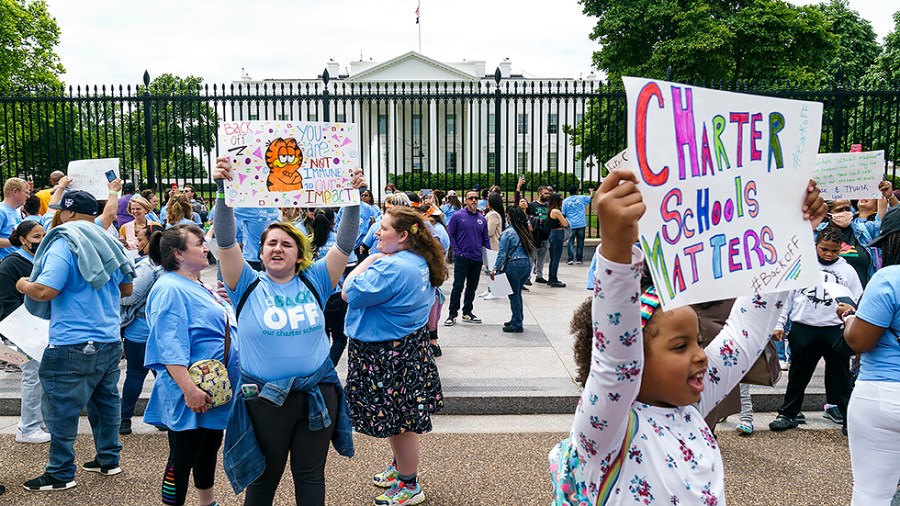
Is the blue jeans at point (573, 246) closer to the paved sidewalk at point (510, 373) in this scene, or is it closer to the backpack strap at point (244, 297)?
the paved sidewalk at point (510, 373)

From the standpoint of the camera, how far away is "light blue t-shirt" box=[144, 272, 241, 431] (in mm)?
3604

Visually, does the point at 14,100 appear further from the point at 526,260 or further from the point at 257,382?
the point at 257,382

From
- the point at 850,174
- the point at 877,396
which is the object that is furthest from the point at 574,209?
the point at 877,396

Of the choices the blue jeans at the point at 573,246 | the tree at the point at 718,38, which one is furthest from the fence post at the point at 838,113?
the tree at the point at 718,38

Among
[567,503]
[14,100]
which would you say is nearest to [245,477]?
[567,503]

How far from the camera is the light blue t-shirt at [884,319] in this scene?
3100 mm

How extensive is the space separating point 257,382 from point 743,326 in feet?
7.33

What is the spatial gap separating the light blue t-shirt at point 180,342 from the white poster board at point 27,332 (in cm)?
123

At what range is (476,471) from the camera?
4738mm

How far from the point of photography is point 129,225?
24.5 ft

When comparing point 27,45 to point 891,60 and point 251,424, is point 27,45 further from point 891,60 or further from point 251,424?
point 891,60

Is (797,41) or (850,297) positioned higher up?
(797,41)

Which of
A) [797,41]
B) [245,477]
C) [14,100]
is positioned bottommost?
[245,477]

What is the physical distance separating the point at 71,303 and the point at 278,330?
1.93 meters
